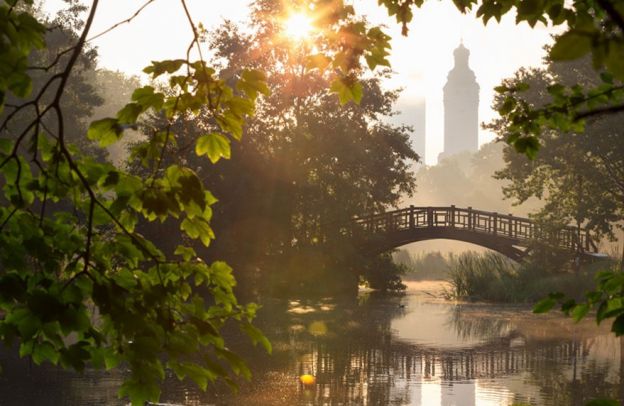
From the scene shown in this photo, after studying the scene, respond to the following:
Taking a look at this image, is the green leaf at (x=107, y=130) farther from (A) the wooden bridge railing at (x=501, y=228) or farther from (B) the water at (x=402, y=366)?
(A) the wooden bridge railing at (x=501, y=228)

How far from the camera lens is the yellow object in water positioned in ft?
43.0

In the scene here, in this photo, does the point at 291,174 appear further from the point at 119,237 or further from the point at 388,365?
the point at 119,237

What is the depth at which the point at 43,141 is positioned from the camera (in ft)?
12.8

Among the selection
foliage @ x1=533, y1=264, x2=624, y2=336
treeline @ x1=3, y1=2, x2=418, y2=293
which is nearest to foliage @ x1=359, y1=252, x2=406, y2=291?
treeline @ x1=3, y1=2, x2=418, y2=293

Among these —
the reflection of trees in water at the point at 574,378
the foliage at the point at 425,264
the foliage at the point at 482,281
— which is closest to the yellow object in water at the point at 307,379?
the reflection of trees in water at the point at 574,378

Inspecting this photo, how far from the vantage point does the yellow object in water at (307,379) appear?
13.1m

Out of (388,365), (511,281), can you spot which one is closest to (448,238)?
(511,281)

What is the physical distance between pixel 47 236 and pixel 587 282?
23.9 m

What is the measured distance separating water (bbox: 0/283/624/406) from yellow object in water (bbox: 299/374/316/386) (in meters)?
0.09

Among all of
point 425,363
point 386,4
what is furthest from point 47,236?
point 425,363

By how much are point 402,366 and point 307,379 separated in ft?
7.18

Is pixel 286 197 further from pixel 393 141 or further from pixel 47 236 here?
pixel 47 236

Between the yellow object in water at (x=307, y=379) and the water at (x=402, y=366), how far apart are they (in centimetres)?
9

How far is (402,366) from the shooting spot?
1495 centimetres
